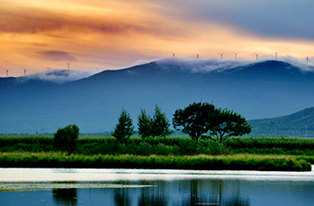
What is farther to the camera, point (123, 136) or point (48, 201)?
point (123, 136)

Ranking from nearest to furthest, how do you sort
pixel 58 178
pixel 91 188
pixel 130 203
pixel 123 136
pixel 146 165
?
pixel 130 203, pixel 91 188, pixel 58 178, pixel 146 165, pixel 123 136

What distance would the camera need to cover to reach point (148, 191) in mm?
36625

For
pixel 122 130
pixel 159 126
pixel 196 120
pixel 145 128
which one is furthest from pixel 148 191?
pixel 159 126

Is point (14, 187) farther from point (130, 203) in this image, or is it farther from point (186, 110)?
point (186, 110)

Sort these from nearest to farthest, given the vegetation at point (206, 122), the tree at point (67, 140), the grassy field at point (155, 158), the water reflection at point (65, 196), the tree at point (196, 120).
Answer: the water reflection at point (65, 196) → the grassy field at point (155, 158) → the tree at point (67, 140) → the vegetation at point (206, 122) → the tree at point (196, 120)

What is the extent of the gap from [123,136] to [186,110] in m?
11.3

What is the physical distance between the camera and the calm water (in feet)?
104

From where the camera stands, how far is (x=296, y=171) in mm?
62812

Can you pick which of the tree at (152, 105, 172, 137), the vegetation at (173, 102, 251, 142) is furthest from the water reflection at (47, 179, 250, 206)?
the tree at (152, 105, 172, 137)

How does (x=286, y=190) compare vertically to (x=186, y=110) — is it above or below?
below

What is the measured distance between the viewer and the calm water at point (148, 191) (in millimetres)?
31814

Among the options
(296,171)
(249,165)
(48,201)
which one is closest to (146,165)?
(249,165)

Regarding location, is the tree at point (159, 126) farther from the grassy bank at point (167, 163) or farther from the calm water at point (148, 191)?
the calm water at point (148, 191)

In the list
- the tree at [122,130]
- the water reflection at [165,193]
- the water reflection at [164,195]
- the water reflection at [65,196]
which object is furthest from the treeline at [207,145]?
the water reflection at [65,196]
